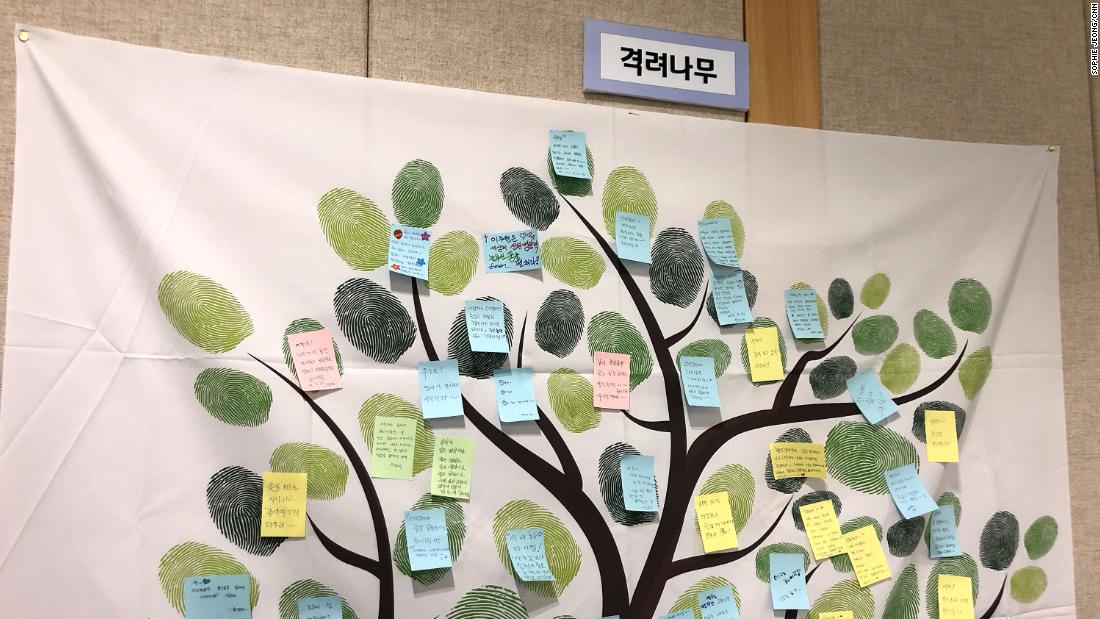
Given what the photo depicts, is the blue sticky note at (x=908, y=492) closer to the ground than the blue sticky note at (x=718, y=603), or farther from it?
farther from it

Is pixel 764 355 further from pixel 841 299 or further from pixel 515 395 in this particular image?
pixel 515 395

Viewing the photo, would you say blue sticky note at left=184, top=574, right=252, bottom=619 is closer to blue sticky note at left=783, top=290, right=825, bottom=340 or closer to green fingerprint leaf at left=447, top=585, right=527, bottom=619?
green fingerprint leaf at left=447, top=585, right=527, bottom=619

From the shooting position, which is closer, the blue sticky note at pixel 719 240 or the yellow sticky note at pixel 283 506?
the yellow sticky note at pixel 283 506

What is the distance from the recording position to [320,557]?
1535 mm

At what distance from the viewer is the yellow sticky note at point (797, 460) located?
1849 mm

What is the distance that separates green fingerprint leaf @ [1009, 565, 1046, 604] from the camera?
6.62ft

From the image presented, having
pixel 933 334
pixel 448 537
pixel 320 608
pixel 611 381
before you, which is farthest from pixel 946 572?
pixel 320 608

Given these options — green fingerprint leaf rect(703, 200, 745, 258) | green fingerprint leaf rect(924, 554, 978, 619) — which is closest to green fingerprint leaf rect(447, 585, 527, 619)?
green fingerprint leaf rect(703, 200, 745, 258)

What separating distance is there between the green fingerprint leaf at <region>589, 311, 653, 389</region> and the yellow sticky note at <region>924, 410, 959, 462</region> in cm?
73

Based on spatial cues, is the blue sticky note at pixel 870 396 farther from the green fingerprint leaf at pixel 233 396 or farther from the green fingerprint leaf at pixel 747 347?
the green fingerprint leaf at pixel 233 396

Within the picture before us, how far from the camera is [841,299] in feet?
6.38

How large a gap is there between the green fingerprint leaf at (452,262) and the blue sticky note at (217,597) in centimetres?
66

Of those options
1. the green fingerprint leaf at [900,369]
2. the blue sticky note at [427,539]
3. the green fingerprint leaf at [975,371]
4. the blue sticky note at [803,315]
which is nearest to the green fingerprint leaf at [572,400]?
the blue sticky note at [427,539]

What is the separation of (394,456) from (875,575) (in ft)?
3.75
